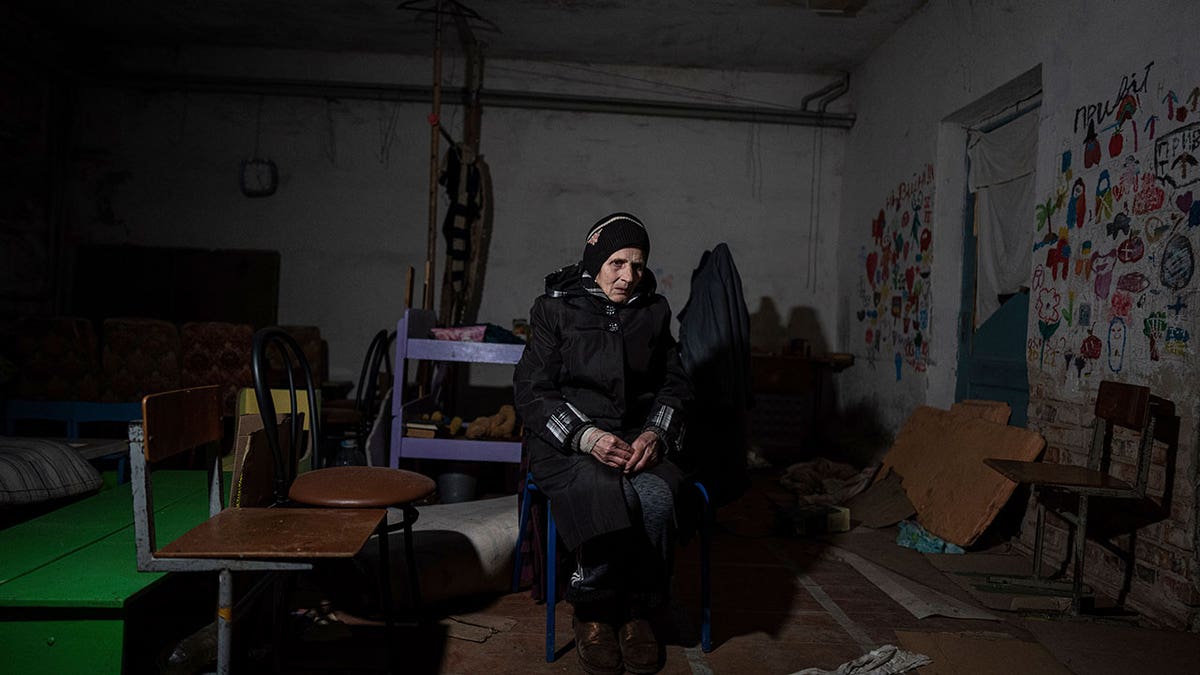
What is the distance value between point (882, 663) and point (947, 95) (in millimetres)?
4037

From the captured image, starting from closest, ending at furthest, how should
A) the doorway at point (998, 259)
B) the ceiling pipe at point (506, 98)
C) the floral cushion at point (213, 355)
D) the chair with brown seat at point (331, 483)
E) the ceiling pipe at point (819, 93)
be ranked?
the chair with brown seat at point (331, 483) < the doorway at point (998, 259) < the floral cushion at point (213, 355) < the ceiling pipe at point (506, 98) < the ceiling pipe at point (819, 93)

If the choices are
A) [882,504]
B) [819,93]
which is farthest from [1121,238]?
[819,93]

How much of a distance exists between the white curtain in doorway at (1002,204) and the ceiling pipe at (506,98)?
213 cm

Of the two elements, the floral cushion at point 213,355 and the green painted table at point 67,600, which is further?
the floral cushion at point 213,355

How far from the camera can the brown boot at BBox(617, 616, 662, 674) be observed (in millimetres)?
2383

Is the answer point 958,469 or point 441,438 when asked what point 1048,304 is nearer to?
point 958,469

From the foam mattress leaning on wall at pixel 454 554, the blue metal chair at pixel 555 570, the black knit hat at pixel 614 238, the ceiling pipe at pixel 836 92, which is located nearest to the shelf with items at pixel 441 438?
the foam mattress leaning on wall at pixel 454 554

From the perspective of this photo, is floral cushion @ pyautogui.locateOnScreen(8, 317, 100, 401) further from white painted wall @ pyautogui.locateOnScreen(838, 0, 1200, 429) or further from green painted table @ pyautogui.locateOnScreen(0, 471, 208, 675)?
white painted wall @ pyautogui.locateOnScreen(838, 0, 1200, 429)

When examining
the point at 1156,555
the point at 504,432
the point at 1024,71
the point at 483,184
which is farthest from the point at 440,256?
the point at 1156,555

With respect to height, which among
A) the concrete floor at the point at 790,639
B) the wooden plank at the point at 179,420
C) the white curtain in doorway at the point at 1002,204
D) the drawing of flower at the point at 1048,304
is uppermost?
the white curtain in doorway at the point at 1002,204

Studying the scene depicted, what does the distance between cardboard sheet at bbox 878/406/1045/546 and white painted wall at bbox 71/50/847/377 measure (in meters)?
2.61

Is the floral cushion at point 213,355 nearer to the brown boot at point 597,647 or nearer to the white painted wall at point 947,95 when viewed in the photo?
the brown boot at point 597,647

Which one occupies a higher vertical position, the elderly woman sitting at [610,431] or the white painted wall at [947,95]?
the white painted wall at [947,95]

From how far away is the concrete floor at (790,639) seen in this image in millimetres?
2469
